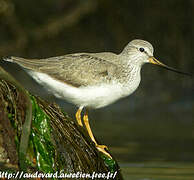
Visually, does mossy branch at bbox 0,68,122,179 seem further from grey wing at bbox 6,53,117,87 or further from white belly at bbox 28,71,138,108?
grey wing at bbox 6,53,117,87

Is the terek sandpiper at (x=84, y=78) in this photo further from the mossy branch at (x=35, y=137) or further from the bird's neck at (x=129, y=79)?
the mossy branch at (x=35, y=137)

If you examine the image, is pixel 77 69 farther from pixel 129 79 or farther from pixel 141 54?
pixel 141 54

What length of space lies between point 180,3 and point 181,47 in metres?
1.10

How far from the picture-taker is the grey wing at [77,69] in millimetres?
7754

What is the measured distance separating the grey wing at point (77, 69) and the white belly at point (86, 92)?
7 cm

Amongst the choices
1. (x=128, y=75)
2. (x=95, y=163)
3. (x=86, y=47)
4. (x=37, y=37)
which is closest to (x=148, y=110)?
(x=86, y=47)

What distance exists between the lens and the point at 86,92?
7684 millimetres

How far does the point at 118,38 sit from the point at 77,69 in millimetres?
7360

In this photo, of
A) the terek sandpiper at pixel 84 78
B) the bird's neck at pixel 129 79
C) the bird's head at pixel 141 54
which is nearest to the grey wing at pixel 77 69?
the terek sandpiper at pixel 84 78

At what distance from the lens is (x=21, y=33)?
14945 millimetres

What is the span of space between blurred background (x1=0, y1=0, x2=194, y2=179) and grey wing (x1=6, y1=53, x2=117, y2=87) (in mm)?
5026

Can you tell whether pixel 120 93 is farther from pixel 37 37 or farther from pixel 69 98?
pixel 37 37

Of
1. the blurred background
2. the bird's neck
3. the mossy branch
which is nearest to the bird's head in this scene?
the bird's neck

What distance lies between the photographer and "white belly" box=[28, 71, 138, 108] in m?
7.65
